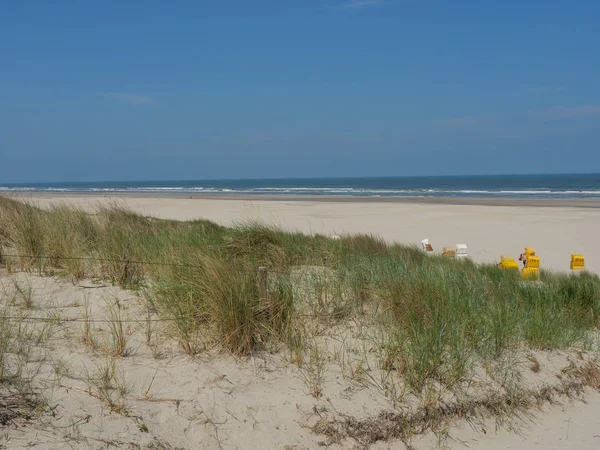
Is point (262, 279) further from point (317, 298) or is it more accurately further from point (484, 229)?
point (484, 229)

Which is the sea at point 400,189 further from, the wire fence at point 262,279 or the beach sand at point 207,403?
the beach sand at point 207,403

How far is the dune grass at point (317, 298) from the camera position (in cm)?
480

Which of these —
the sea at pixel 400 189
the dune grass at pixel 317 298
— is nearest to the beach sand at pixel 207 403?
the dune grass at pixel 317 298

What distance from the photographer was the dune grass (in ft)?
15.8

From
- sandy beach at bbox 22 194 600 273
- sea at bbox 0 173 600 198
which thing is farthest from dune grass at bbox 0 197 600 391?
sea at bbox 0 173 600 198

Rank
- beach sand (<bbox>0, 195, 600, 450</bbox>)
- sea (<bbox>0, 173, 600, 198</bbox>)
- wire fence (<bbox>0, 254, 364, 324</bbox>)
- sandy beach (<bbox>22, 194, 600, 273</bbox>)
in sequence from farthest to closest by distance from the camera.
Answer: sea (<bbox>0, 173, 600, 198</bbox>) < sandy beach (<bbox>22, 194, 600, 273</bbox>) < wire fence (<bbox>0, 254, 364, 324</bbox>) < beach sand (<bbox>0, 195, 600, 450</bbox>)

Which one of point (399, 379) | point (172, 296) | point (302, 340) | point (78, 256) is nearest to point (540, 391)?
point (399, 379)

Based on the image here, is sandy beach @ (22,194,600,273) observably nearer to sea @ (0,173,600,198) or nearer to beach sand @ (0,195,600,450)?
beach sand @ (0,195,600,450)

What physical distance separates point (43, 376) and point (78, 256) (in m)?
3.07

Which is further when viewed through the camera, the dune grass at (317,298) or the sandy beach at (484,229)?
the sandy beach at (484,229)

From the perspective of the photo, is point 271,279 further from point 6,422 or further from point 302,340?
point 6,422

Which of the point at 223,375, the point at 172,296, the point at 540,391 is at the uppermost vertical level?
the point at 172,296

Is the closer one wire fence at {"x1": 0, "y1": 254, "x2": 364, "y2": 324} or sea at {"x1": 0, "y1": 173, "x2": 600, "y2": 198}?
wire fence at {"x1": 0, "y1": 254, "x2": 364, "y2": 324}

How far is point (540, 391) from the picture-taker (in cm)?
502
